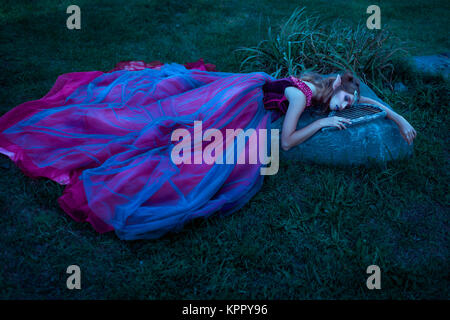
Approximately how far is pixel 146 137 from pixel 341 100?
1.50m

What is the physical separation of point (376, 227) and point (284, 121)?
1.00 m

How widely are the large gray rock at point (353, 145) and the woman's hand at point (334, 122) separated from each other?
0.22 ft

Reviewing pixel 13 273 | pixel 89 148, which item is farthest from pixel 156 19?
pixel 13 273

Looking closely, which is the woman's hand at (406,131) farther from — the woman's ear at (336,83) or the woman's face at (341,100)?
the woman's ear at (336,83)

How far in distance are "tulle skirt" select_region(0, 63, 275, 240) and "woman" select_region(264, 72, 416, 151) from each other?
0.56ft

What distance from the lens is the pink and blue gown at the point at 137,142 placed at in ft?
6.80

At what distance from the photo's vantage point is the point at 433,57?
4074 mm

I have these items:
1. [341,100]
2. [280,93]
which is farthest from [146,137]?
[341,100]

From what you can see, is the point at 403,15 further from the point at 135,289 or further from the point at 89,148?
the point at 135,289

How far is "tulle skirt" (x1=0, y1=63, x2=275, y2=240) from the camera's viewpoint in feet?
6.79

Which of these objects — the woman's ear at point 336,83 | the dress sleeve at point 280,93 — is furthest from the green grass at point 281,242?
the woman's ear at point 336,83
